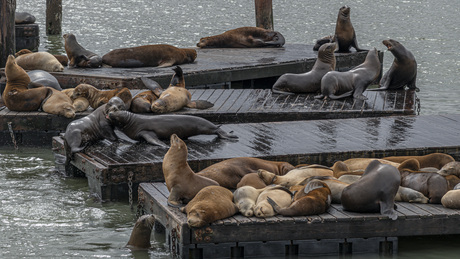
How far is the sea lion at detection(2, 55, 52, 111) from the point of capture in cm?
978

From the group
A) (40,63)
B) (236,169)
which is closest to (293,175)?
(236,169)

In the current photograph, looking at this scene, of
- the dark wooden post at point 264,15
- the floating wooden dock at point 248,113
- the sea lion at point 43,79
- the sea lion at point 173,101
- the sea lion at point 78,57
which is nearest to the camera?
the sea lion at point 173,101

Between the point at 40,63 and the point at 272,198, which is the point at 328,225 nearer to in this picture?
the point at 272,198

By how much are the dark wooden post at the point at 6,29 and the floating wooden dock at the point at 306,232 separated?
698cm

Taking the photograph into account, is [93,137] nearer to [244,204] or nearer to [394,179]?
[244,204]

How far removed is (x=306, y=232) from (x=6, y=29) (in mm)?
7788

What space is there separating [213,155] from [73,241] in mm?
1702

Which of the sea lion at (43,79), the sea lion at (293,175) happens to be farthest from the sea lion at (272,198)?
the sea lion at (43,79)

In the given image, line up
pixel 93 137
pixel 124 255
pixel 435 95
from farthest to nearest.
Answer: pixel 435 95 < pixel 93 137 < pixel 124 255

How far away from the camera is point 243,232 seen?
5789 millimetres

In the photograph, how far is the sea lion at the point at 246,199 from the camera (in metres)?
5.91

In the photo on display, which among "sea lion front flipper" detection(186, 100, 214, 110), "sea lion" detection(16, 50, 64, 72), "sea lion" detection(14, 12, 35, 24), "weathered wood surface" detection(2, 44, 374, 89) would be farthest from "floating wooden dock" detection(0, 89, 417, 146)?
"sea lion" detection(14, 12, 35, 24)

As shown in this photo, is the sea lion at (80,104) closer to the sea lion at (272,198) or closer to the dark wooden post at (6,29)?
the dark wooden post at (6,29)

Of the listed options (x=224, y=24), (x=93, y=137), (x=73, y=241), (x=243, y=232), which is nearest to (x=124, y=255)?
(x=73, y=241)
